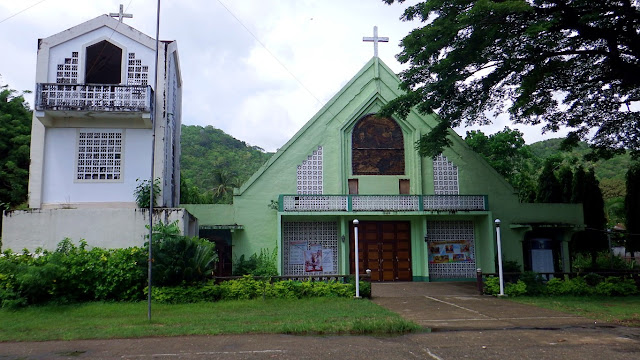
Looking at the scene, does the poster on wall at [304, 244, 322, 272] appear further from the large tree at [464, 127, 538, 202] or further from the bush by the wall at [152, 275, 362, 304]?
the large tree at [464, 127, 538, 202]

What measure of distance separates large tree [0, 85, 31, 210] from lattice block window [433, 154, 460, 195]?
17965 mm

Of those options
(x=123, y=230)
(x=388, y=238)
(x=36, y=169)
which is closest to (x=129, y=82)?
(x=36, y=169)

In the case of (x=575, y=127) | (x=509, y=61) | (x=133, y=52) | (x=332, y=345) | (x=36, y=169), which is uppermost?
(x=133, y=52)

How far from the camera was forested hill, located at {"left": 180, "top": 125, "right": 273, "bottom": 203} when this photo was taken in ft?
177

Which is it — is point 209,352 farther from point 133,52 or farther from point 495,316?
point 133,52

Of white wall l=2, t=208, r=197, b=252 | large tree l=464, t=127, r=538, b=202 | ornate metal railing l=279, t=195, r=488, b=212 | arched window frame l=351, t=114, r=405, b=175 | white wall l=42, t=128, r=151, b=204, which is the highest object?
large tree l=464, t=127, r=538, b=202

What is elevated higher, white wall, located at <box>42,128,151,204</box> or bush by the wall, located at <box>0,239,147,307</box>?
white wall, located at <box>42,128,151,204</box>

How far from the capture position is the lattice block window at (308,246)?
20.8 metres

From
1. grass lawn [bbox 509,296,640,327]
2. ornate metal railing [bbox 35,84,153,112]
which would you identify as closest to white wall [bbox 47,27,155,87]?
ornate metal railing [bbox 35,84,153,112]

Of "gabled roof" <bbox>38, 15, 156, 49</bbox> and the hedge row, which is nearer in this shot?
the hedge row

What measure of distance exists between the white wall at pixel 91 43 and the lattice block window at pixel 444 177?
480 inches

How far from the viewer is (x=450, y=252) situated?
21.5m

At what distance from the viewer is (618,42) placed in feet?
50.7

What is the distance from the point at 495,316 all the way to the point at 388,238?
9588 millimetres
